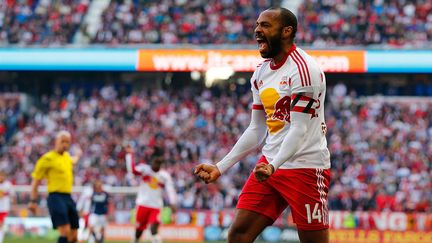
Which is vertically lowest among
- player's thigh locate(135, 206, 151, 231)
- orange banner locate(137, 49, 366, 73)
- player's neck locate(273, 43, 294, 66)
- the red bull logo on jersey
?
player's thigh locate(135, 206, 151, 231)

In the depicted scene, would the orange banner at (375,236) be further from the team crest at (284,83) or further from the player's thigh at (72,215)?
the team crest at (284,83)

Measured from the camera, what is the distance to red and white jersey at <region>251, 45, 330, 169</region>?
23.3 feet

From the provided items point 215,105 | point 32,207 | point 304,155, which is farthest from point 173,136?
point 304,155

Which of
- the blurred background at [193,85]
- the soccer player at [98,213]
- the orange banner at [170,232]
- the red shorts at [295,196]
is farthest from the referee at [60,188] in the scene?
the blurred background at [193,85]

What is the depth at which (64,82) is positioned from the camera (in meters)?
37.2

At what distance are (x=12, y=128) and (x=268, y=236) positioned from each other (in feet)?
44.1

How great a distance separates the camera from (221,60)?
34312 mm

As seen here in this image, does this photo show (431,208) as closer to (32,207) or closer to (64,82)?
(32,207)

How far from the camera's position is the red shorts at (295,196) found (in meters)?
7.28

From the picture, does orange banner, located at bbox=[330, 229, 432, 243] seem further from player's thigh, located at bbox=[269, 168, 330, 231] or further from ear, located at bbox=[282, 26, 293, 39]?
ear, located at bbox=[282, 26, 293, 39]

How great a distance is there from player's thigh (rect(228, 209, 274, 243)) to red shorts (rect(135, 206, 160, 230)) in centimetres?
1054

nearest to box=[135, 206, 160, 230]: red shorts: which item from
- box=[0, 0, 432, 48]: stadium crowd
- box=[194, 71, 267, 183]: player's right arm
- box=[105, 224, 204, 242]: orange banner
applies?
box=[105, 224, 204, 242]: orange banner

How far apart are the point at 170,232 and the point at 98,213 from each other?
5033 mm

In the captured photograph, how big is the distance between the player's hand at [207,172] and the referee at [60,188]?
24.3 ft
